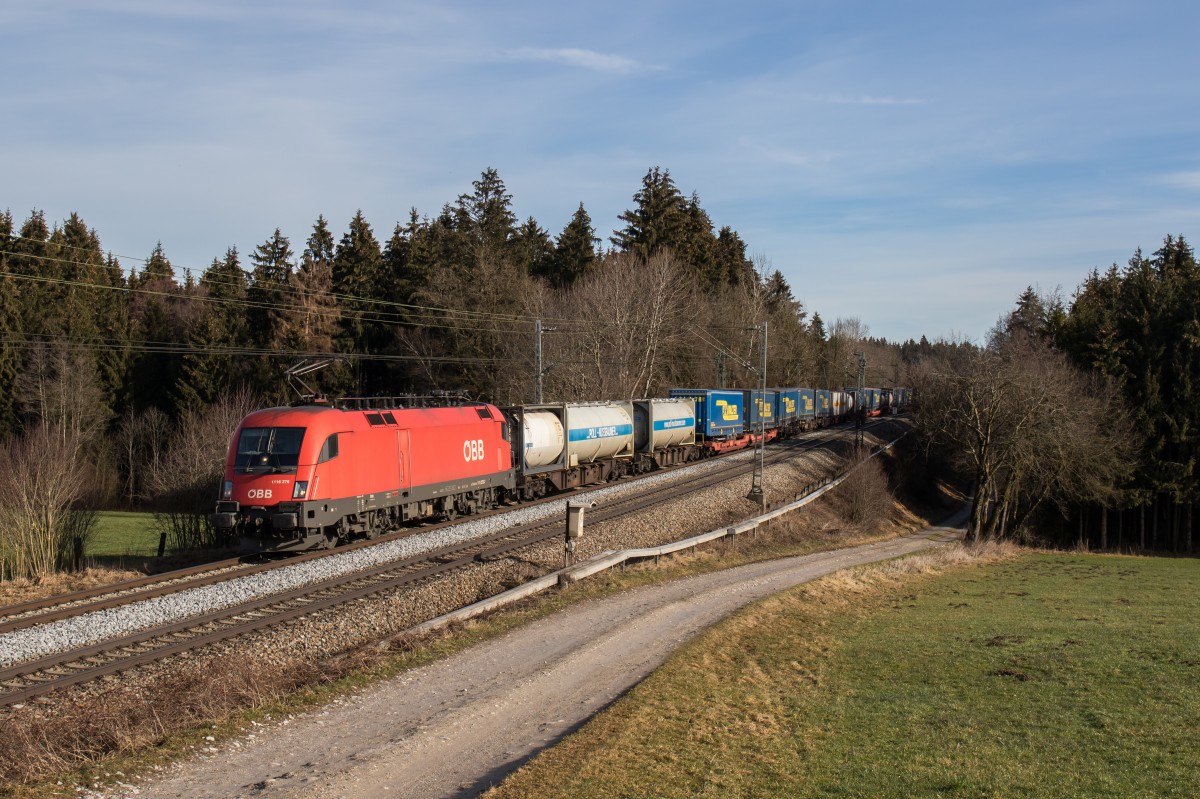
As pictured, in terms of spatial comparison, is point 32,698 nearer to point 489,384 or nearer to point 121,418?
point 489,384

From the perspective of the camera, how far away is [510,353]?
58969 mm

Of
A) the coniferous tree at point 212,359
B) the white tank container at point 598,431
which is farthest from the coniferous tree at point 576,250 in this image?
the white tank container at point 598,431

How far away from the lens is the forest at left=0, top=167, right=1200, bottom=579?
43281 mm

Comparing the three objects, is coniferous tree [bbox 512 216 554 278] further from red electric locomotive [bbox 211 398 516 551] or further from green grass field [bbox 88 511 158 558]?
red electric locomotive [bbox 211 398 516 551]

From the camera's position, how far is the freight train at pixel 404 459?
19.0m

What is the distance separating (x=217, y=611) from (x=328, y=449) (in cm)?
537

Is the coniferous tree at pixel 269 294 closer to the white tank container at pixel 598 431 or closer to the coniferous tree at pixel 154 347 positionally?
the coniferous tree at pixel 154 347

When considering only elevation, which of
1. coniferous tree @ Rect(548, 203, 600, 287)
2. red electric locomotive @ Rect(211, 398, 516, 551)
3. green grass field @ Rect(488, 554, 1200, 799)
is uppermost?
coniferous tree @ Rect(548, 203, 600, 287)

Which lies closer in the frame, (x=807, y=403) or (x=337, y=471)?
(x=337, y=471)

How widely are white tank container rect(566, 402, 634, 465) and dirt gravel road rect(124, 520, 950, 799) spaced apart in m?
16.5

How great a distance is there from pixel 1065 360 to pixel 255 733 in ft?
166

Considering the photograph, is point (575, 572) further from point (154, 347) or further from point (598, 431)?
point (154, 347)

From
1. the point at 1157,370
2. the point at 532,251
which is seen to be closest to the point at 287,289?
the point at 532,251

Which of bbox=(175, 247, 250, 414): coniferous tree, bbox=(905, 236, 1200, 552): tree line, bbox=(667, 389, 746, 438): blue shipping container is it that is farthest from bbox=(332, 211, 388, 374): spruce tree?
bbox=(905, 236, 1200, 552): tree line
